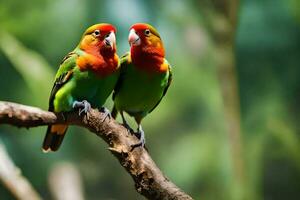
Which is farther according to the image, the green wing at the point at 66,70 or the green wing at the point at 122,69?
the green wing at the point at 122,69

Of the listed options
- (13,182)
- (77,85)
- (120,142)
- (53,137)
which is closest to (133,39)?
(77,85)

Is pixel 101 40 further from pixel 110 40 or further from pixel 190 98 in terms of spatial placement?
pixel 190 98

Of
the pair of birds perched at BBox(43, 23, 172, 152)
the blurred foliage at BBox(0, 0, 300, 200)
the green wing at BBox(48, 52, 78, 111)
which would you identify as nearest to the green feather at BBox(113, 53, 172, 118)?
the pair of birds perched at BBox(43, 23, 172, 152)

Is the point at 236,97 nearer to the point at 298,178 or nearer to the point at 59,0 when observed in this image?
the point at 298,178

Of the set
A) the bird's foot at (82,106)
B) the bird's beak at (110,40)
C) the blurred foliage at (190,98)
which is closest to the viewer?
the bird's foot at (82,106)

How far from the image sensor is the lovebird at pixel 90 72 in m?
2.21

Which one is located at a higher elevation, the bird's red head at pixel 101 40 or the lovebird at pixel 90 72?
the bird's red head at pixel 101 40

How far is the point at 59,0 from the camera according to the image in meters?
3.90

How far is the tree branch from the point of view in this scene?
1684mm

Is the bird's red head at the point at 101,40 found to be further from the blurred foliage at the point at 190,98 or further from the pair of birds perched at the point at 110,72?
the blurred foliage at the point at 190,98

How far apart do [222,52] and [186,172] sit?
3.22 ft

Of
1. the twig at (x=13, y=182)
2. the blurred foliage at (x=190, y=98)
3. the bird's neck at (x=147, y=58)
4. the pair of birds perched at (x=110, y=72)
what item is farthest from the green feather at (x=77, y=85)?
the blurred foliage at (x=190, y=98)

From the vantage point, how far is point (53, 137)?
2.53 metres

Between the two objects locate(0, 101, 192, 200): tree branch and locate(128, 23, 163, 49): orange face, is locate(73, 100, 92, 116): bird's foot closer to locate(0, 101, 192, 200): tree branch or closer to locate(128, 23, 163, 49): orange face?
locate(0, 101, 192, 200): tree branch
